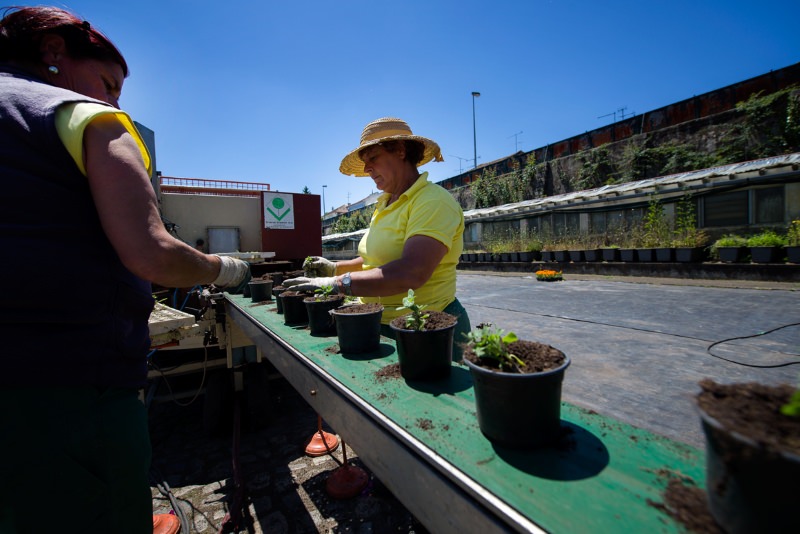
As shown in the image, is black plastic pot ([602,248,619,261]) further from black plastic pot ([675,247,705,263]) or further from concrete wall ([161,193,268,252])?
concrete wall ([161,193,268,252])

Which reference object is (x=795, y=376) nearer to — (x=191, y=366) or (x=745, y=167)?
(x=191, y=366)

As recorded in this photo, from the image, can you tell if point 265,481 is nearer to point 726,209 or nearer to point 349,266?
point 349,266

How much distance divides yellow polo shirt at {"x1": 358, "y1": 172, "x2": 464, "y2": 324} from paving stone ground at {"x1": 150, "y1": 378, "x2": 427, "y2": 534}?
99 centimetres

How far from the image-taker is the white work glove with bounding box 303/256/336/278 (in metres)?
2.49

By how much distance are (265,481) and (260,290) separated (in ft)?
4.98

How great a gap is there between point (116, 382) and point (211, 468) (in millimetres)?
2564

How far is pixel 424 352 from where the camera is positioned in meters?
1.05

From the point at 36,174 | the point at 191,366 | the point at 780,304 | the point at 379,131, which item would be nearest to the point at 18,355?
the point at 36,174

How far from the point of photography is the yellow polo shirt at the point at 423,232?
5.27ft

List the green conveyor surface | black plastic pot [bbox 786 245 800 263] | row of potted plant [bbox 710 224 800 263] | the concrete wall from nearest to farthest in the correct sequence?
the green conveyor surface
black plastic pot [bbox 786 245 800 263]
row of potted plant [bbox 710 224 800 263]
the concrete wall

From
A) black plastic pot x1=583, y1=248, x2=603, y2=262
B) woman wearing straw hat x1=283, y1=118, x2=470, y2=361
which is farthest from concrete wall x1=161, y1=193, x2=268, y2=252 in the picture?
black plastic pot x1=583, y1=248, x2=603, y2=262

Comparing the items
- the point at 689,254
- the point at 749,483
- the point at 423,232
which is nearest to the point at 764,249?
the point at 689,254

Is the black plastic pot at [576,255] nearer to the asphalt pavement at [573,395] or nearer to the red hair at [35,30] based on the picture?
the asphalt pavement at [573,395]

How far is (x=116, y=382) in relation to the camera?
0.99m
